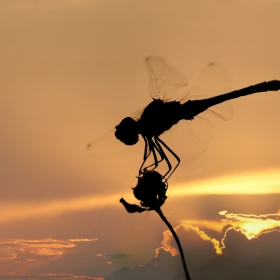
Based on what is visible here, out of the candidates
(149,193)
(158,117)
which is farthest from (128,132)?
(149,193)

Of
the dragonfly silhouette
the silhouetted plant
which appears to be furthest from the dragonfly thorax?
the silhouetted plant

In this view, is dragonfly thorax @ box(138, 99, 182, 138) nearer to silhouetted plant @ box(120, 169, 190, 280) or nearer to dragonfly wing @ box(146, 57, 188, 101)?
dragonfly wing @ box(146, 57, 188, 101)

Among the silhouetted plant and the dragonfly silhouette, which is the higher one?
the dragonfly silhouette

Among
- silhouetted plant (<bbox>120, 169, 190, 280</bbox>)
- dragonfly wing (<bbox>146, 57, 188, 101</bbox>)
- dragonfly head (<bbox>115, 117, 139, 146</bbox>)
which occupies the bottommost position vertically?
silhouetted plant (<bbox>120, 169, 190, 280</bbox>)

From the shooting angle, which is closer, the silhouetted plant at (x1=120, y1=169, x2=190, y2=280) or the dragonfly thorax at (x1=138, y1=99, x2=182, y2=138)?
the silhouetted plant at (x1=120, y1=169, x2=190, y2=280)

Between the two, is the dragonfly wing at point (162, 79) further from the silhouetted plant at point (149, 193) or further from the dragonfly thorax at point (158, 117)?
the silhouetted plant at point (149, 193)

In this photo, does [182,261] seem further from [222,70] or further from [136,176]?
[222,70]

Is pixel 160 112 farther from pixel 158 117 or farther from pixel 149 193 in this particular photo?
pixel 149 193

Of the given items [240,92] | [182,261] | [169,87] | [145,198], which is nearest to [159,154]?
[169,87]

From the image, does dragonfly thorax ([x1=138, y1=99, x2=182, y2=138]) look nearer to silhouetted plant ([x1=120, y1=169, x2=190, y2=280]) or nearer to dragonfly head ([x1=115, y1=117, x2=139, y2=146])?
dragonfly head ([x1=115, y1=117, x2=139, y2=146])
